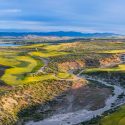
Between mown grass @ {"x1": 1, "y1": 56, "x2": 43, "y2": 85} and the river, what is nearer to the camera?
the river

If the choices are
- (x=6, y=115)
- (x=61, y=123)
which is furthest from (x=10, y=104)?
(x=61, y=123)

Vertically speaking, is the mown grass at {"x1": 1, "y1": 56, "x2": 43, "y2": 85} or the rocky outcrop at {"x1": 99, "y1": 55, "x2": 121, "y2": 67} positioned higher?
the mown grass at {"x1": 1, "y1": 56, "x2": 43, "y2": 85}

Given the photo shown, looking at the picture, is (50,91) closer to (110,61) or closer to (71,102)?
(71,102)

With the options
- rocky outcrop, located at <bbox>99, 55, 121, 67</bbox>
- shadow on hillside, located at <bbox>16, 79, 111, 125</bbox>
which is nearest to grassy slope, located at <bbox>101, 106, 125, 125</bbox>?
shadow on hillside, located at <bbox>16, 79, 111, 125</bbox>

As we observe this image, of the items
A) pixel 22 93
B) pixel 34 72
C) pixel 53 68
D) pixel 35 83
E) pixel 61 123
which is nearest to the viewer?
pixel 61 123

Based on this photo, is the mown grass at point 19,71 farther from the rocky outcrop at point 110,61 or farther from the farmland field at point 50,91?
the rocky outcrop at point 110,61

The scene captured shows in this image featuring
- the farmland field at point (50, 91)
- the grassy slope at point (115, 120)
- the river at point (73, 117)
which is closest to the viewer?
A: the grassy slope at point (115, 120)

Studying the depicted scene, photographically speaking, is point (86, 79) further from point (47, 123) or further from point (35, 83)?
point (47, 123)

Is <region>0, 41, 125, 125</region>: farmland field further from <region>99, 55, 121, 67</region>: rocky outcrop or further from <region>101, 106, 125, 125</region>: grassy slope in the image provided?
<region>99, 55, 121, 67</region>: rocky outcrop

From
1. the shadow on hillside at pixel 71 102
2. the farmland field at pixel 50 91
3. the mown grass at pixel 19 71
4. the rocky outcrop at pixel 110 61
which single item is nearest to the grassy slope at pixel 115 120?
the farmland field at pixel 50 91

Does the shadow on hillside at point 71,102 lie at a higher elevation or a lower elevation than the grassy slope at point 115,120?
lower

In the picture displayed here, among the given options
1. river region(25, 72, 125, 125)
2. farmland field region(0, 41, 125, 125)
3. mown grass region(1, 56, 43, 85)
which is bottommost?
river region(25, 72, 125, 125)
